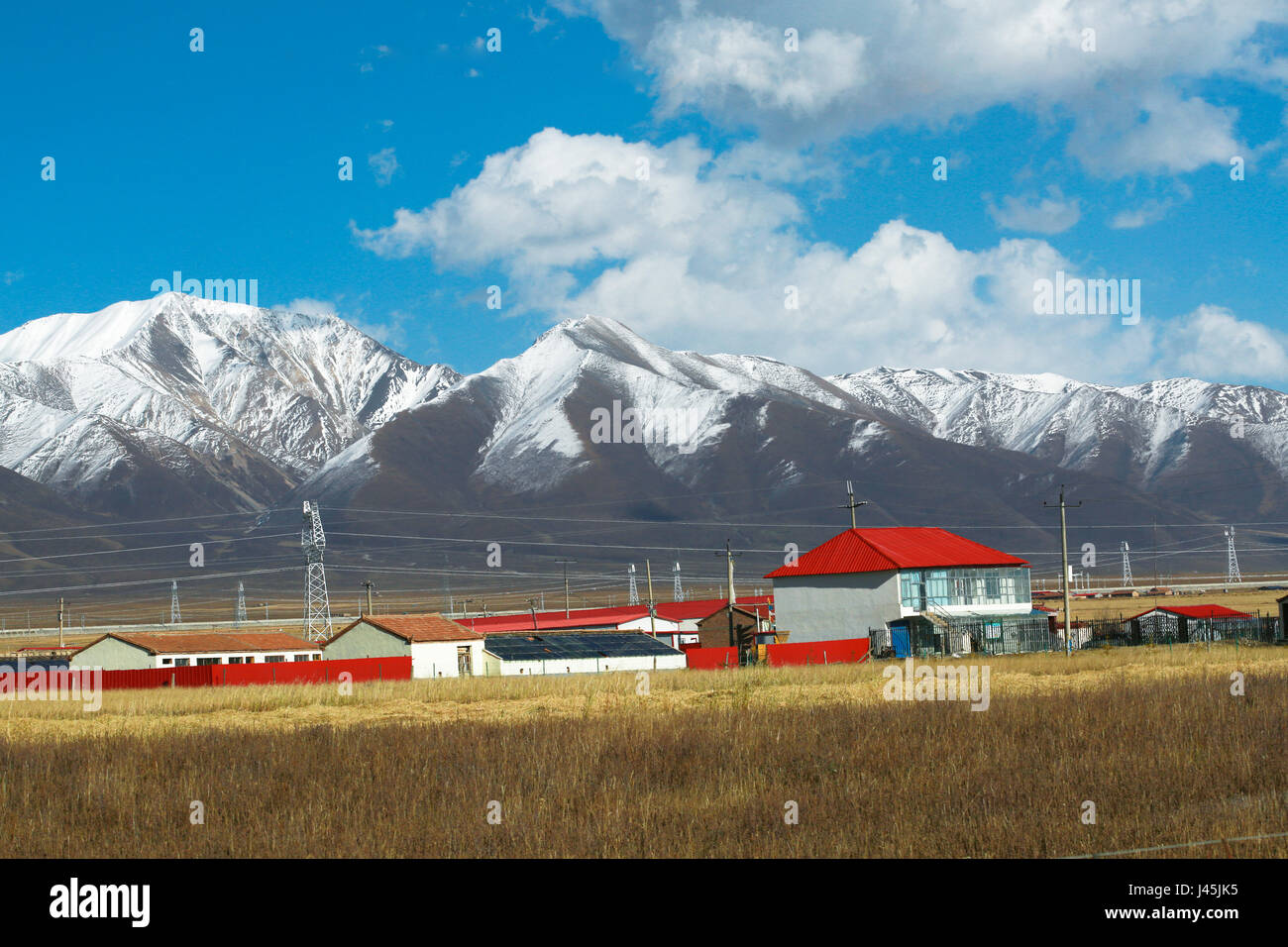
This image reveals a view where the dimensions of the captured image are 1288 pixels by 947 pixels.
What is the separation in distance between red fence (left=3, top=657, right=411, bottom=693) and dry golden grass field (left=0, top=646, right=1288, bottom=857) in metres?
25.7

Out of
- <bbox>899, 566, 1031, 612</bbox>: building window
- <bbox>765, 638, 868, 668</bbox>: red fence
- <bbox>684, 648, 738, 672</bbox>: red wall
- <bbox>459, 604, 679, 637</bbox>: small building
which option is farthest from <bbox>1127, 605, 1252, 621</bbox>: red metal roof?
<bbox>459, 604, 679, 637</bbox>: small building

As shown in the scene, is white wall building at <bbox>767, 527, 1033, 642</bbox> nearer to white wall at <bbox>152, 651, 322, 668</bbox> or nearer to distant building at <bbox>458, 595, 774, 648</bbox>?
distant building at <bbox>458, 595, 774, 648</bbox>

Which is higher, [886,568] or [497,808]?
[886,568]

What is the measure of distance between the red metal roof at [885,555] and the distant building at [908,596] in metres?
0.05

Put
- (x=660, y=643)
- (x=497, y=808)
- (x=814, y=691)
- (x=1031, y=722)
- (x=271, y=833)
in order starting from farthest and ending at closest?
(x=660, y=643) → (x=814, y=691) → (x=1031, y=722) → (x=497, y=808) → (x=271, y=833)

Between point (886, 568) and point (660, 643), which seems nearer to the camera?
point (886, 568)

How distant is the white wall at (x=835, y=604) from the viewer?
6506 cm

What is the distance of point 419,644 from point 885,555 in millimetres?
24189

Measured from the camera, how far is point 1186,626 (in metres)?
66.9

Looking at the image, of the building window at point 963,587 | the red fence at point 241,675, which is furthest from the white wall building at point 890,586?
the red fence at point 241,675

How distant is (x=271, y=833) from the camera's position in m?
15.5
